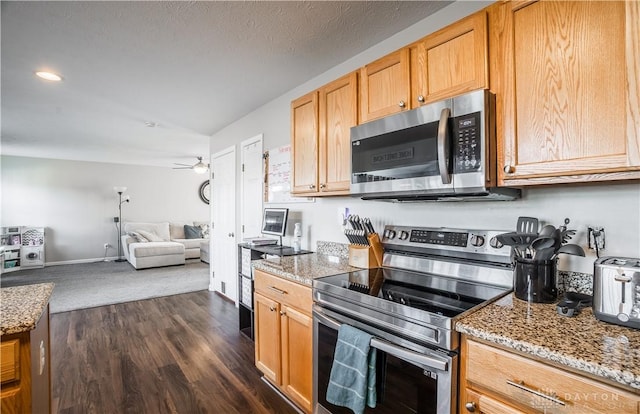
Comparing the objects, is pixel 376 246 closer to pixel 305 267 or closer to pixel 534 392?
pixel 305 267

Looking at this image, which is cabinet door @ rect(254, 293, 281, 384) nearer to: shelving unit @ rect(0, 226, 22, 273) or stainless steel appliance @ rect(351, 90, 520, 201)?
stainless steel appliance @ rect(351, 90, 520, 201)

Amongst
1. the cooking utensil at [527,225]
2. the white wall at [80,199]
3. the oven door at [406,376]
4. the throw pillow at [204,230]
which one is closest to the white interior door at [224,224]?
the oven door at [406,376]

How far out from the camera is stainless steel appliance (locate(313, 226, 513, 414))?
3.67 feet

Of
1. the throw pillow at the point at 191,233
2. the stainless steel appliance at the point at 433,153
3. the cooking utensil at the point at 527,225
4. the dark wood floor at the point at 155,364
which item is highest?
the stainless steel appliance at the point at 433,153

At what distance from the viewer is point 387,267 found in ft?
6.37

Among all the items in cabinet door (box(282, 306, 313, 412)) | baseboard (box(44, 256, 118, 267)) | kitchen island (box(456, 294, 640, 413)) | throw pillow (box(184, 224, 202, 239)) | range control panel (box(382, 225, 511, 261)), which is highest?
range control panel (box(382, 225, 511, 261))

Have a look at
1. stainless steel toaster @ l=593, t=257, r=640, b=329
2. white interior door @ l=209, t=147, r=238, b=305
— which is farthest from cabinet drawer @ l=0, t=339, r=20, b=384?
white interior door @ l=209, t=147, r=238, b=305

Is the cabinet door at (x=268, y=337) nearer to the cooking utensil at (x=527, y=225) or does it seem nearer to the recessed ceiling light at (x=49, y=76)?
the cooking utensil at (x=527, y=225)

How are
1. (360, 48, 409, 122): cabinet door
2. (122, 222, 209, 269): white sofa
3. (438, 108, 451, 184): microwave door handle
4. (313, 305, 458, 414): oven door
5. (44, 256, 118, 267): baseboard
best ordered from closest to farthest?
(313, 305, 458, 414): oven door < (438, 108, 451, 184): microwave door handle < (360, 48, 409, 122): cabinet door < (122, 222, 209, 269): white sofa < (44, 256, 118, 267): baseboard

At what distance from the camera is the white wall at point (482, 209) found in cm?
122

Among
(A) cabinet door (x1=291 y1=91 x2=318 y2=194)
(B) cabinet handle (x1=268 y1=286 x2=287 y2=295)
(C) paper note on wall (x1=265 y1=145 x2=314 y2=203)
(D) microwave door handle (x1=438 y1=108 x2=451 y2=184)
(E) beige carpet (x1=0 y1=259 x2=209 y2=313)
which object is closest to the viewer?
(D) microwave door handle (x1=438 y1=108 x2=451 y2=184)

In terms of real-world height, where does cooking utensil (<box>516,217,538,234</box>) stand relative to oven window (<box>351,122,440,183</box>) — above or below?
below

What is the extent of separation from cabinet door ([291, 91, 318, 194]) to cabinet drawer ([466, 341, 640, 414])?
1464 millimetres

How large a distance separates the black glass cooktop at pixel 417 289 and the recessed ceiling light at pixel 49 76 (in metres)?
2.85
